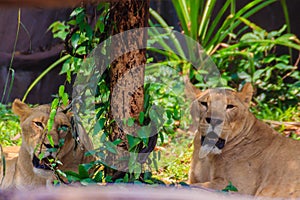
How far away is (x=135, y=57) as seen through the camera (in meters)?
3.42

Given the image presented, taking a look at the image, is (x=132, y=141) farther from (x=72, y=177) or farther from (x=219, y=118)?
(x=219, y=118)

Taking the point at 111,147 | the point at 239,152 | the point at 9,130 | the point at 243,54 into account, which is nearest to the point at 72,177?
the point at 111,147

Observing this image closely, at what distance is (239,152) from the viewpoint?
13.4ft

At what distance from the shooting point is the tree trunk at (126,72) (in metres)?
3.37

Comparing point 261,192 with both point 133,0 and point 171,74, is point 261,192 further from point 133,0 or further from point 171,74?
point 171,74

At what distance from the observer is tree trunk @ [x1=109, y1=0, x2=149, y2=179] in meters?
3.37

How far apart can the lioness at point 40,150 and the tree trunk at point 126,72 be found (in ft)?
0.91

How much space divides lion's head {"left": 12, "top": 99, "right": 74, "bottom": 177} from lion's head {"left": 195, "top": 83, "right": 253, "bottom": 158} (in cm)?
78

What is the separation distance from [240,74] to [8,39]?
2237mm

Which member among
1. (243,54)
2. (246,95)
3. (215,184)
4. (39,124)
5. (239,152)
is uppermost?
(243,54)

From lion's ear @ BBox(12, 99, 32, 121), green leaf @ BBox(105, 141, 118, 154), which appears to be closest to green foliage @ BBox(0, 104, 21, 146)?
lion's ear @ BBox(12, 99, 32, 121)

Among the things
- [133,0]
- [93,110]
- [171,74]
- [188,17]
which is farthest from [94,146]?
[188,17]

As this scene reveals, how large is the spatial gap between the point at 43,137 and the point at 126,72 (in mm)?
→ 551

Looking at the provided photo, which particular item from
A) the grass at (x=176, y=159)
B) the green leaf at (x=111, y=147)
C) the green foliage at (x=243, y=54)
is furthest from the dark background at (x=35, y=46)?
the green leaf at (x=111, y=147)
